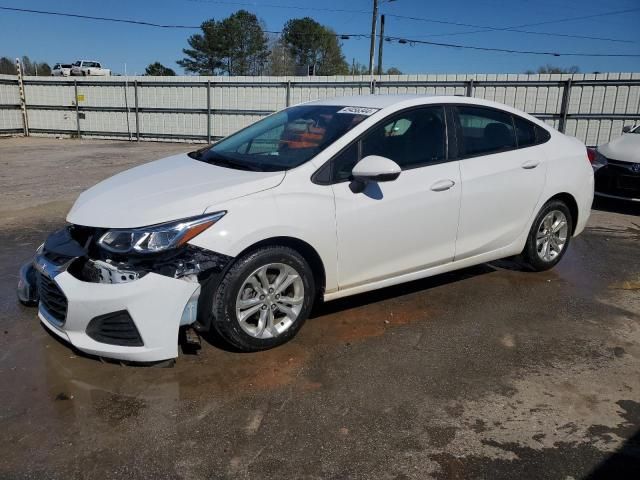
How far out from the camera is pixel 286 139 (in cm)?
408

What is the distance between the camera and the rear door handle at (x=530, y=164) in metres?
4.63

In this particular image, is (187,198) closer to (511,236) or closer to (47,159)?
(511,236)

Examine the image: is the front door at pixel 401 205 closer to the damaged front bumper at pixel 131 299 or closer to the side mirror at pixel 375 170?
the side mirror at pixel 375 170

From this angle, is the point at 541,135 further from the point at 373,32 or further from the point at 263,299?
the point at 373,32

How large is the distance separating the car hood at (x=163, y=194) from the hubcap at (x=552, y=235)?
2.82 meters

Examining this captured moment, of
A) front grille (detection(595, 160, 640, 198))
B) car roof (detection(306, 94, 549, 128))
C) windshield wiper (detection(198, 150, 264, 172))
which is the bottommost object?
front grille (detection(595, 160, 640, 198))

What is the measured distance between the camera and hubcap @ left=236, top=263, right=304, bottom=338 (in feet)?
11.0

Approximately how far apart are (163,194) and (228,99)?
15379 mm

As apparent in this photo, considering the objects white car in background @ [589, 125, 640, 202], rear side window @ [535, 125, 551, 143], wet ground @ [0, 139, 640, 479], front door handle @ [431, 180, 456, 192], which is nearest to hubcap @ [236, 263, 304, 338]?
wet ground @ [0, 139, 640, 479]

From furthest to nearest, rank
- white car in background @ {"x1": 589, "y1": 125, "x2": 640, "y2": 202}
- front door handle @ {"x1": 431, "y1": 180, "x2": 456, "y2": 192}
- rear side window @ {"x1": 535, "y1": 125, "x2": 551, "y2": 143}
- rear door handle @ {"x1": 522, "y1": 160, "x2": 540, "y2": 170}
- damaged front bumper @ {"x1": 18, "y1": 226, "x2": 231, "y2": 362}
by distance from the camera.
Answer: white car in background @ {"x1": 589, "y1": 125, "x2": 640, "y2": 202}, rear side window @ {"x1": 535, "y1": 125, "x2": 551, "y2": 143}, rear door handle @ {"x1": 522, "y1": 160, "x2": 540, "y2": 170}, front door handle @ {"x1": 431, "y1": 180, "x2": 456, "y2": 192}, damaged front bumper @ {"x1": 18, "y1": 226, "x2": 231, "y2": 362}

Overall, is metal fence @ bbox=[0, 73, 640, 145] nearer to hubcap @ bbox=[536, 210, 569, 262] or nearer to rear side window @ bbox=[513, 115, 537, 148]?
hubcap @ bbox=[536, 210, 569, 262]

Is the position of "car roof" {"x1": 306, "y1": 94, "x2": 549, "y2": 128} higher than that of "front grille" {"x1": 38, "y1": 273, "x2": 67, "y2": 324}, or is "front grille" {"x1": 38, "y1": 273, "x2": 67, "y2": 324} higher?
"car roof" {"x1": 306, "y1": 94, "x2": 549, "y2": 128}

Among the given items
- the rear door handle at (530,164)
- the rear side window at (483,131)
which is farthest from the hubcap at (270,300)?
the rear door handle at (530,164)

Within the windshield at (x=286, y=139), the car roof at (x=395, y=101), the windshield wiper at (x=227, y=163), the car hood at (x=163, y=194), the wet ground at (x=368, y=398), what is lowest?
the wet ground at (x=368, y=398)
